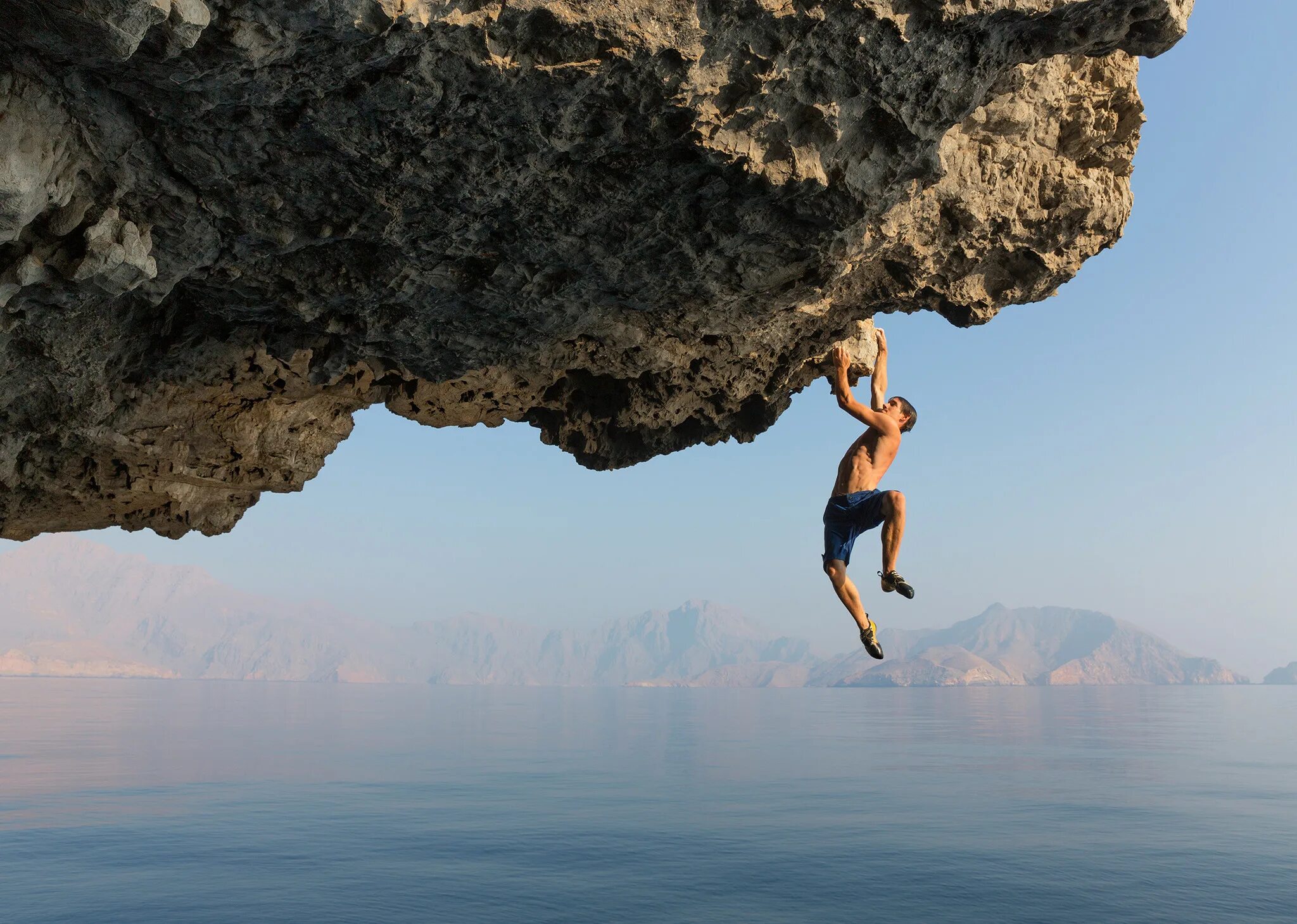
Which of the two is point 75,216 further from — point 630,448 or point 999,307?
point 999,307

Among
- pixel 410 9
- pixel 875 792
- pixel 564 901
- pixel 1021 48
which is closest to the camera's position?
pixel 410 9

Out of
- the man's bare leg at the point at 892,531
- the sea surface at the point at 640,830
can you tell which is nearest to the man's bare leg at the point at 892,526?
the man's bare leg at the point at 892,531

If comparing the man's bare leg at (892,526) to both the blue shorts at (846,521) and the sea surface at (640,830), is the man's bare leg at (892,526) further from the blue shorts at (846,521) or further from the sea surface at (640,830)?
the sea surface at (640,830)

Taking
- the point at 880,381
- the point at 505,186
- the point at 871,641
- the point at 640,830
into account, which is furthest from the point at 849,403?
the point at 640,830

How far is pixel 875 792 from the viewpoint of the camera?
27.4 m

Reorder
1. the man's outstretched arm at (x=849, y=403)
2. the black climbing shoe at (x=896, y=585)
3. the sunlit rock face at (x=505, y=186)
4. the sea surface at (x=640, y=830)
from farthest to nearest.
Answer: the sea surface at (x=640, y=830) → the man's outstretched arm at (x=849, y=403) → the black climbing shoe at (x=896, y=585) → the sunlit rock face at (x=505, y=186)

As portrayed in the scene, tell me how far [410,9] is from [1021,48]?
3.47 meters

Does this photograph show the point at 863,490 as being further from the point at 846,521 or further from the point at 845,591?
the point at 845,591

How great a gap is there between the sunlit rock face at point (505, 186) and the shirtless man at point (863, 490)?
0.88 metres

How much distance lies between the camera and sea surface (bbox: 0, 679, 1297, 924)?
15.6m

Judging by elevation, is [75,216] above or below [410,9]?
below

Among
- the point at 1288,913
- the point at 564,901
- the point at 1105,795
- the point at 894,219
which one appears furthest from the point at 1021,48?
the point at 1105,795

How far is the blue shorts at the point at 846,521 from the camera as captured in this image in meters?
8.87

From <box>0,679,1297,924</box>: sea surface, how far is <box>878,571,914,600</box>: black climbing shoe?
895 centimetres
